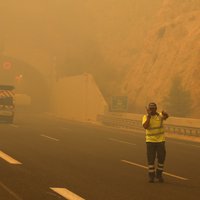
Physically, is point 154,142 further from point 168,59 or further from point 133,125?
point 168,59

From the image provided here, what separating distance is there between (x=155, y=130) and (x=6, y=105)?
82.1ft

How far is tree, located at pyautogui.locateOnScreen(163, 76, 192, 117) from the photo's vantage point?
41406 mm

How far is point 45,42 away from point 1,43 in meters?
5.70

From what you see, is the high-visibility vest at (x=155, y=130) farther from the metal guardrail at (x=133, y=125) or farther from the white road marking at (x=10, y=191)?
the metal guardrail at (x=133, y=125)

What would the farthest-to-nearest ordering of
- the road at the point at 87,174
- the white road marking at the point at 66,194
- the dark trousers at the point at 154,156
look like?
the dark trousers at the point at 154,156, the road at the point at 87,174, the white road marking at the point at 66,194

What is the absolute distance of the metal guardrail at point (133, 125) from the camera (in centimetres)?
3212

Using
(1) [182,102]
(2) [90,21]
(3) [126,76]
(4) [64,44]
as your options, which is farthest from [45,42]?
(1) [182,102]

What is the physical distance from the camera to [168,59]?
1981 inches

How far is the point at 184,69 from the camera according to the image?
46.4 meters

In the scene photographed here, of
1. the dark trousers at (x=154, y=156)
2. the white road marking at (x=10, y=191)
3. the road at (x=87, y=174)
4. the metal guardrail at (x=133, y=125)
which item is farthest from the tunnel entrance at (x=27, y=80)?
the white road marking at (x=10, y=191)

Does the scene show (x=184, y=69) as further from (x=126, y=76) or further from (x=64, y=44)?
(x=64, y=44)

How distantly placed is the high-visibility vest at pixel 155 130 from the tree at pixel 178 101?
28.7 metres

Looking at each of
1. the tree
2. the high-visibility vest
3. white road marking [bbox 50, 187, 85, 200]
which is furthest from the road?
the tree

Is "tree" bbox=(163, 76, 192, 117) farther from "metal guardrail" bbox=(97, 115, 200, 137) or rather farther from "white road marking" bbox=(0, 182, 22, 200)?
"white road marking" bbox=(0, 182, 22, 200)
